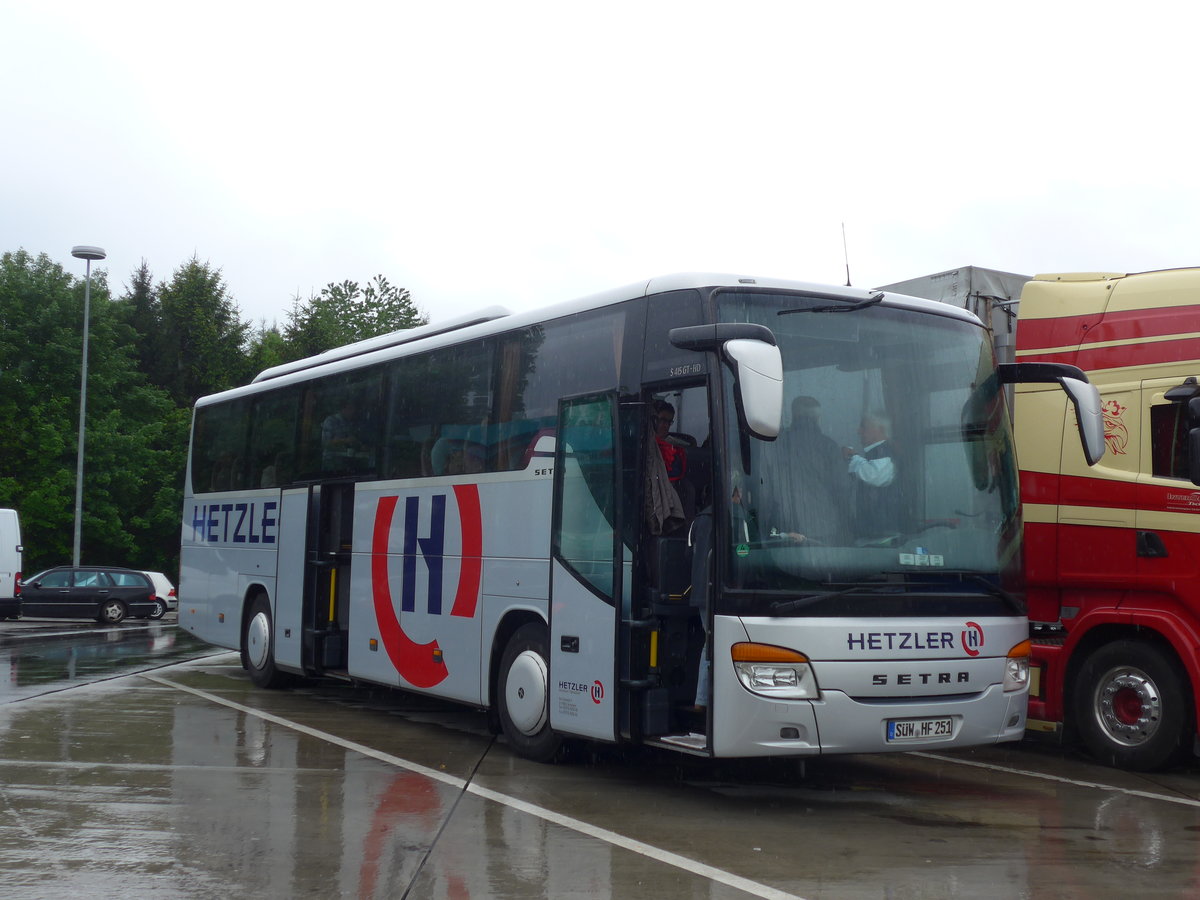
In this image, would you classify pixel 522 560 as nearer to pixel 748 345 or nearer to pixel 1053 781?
pixel 748 345

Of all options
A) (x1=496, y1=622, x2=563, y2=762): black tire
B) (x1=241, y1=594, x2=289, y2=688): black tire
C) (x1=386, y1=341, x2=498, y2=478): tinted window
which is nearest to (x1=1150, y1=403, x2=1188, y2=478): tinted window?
(x1=496, y1=622, x2=563, y2=762): black tire

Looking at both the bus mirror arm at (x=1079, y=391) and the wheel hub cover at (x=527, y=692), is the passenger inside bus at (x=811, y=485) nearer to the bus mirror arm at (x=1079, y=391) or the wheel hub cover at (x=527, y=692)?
the bus mirror arm at (x=1079, y=391)

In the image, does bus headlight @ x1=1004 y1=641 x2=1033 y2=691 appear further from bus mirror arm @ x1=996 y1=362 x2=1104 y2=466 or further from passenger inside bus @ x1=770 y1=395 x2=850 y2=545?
passenger inside bus @ x1=770 y1=395 x2=850 y2=545

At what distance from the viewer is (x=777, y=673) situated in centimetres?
752

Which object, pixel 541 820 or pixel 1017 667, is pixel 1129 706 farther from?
pixel 541 820

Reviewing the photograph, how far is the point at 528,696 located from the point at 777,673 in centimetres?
271

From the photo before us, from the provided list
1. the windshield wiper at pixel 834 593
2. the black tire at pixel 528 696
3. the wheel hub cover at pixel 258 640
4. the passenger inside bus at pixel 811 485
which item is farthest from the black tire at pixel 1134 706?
the wheel hub cover at pixel 258 640

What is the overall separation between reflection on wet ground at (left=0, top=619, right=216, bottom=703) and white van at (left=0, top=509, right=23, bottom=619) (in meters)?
0.78

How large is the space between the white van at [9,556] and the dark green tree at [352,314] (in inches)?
1051

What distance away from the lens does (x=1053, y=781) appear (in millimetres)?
9453

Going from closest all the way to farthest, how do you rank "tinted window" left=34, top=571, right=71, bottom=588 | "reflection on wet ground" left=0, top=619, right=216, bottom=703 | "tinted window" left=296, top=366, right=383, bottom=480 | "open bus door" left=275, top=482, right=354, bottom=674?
"tinted window" left=296, top=366, right=383, bottom=480
"open bus door" left=275, top=482, right=354, bottom=674
"reflection on wet ground" left=0, top=619, right=216, bottom=703
"tinted window" left=34, top=571, right=71, bottom=588

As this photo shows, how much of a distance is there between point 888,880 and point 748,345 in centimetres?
285

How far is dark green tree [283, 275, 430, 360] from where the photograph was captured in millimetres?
56000

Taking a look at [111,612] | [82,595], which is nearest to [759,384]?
[111,612]
